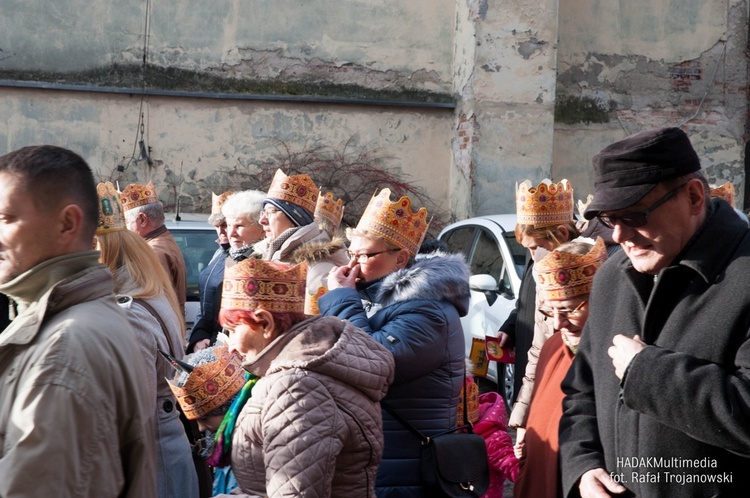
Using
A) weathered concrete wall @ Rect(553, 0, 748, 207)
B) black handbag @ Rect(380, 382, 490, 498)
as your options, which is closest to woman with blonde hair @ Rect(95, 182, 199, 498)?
black handbag @ Rect(380, 382, 490, 498)

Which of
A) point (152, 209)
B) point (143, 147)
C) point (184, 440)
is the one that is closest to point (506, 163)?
point (143, 147)

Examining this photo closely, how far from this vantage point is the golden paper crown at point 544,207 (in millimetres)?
5203

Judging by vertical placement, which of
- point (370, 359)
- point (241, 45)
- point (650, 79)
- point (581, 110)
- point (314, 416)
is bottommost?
point (314, 416)

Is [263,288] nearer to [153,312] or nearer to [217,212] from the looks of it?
[153,312]

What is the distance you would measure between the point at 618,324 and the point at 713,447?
47cm

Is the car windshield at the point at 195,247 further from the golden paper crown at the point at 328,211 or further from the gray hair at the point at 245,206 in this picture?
the golden paper crown at the point at 328,211

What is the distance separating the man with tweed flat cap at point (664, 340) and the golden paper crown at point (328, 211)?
320 cm

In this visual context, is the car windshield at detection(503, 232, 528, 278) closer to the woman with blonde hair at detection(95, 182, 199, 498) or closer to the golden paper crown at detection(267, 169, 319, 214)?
the golden paper crown at detection(267, 169, 319, 214)

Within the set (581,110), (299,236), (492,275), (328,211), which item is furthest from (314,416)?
(581,110)

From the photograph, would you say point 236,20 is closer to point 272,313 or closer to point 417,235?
point 417,235

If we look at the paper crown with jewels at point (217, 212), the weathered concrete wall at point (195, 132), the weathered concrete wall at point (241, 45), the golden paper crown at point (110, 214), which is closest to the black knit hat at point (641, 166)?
the golden paper crown at point (110, 214)

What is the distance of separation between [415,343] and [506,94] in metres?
9.56

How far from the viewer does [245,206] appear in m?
5.95

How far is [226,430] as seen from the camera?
122 inches
